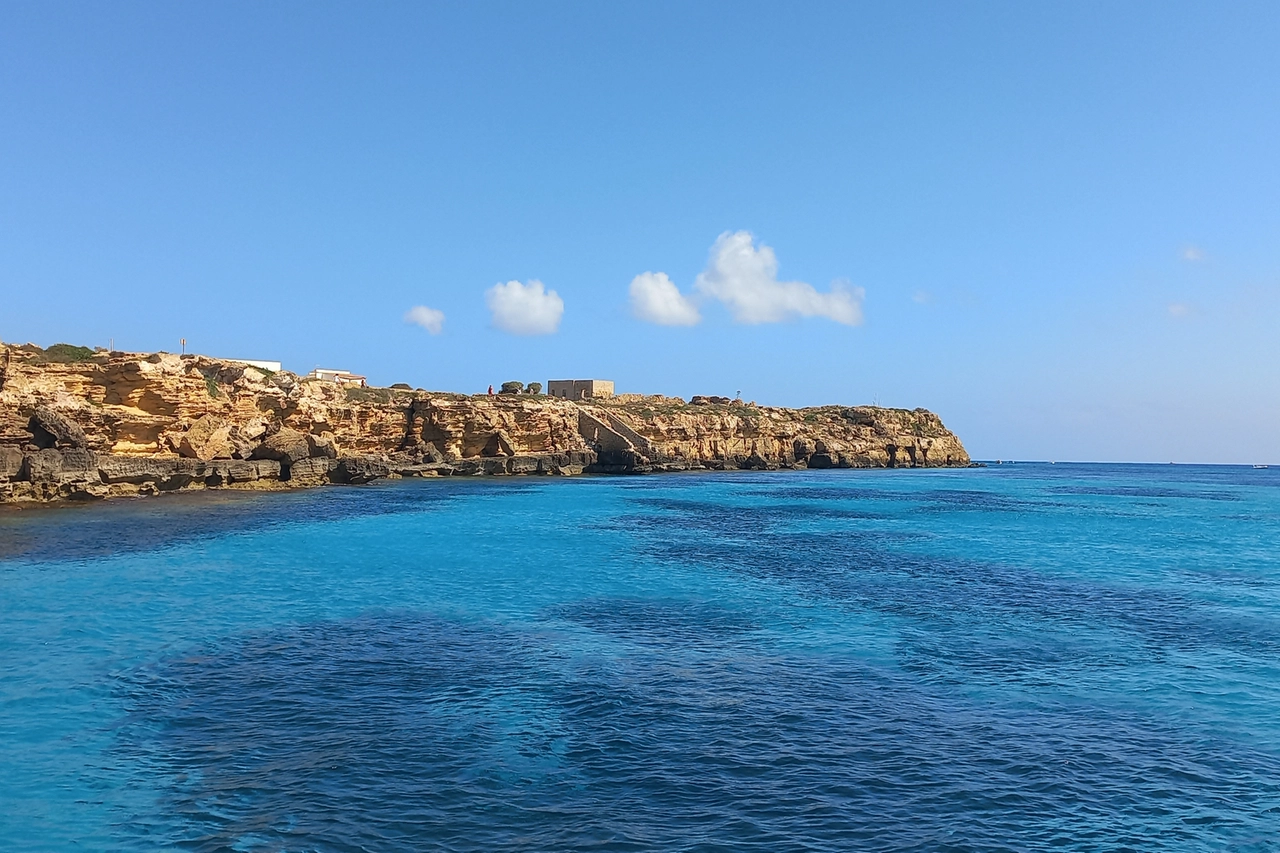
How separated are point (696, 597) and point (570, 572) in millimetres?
4312

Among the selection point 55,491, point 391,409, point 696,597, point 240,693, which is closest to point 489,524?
point 696,597

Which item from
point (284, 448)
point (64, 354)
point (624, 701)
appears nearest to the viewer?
point (624, 701)

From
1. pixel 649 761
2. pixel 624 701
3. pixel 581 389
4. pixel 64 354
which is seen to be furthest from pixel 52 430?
pixel 581 389

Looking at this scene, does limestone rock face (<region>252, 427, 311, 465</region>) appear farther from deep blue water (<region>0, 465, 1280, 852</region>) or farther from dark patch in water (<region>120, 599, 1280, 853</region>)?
dark patch in water (<region>120, 599, 1280, 853</region>)

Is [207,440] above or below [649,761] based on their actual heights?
above

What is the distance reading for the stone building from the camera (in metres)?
93.4

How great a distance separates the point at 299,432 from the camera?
51.5m

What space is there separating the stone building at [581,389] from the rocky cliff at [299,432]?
1945mm

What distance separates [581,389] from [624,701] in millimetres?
84719

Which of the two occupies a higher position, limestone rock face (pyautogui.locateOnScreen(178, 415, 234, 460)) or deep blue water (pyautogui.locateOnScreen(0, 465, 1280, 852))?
limestone rock face (pyautogui.locateOnScreen(178, 415, 234, 460))

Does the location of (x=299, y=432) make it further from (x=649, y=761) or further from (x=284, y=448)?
(x=649, y=761)

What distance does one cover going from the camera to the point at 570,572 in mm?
20078

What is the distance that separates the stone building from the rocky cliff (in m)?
1.95

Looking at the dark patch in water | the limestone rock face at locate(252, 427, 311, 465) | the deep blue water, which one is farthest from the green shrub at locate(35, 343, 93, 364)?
the dark patch in water
